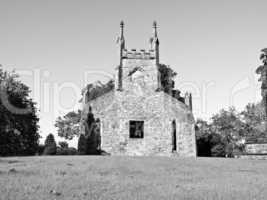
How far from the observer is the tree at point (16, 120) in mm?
35250

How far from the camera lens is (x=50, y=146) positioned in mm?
32062

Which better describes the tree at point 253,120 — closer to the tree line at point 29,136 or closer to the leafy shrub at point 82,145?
the tree line at point 29,136

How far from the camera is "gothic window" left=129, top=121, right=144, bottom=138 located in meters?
31.0

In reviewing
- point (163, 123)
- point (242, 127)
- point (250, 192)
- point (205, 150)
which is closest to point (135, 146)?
point (163, 123)

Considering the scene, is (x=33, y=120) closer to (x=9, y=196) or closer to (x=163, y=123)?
(x=163, y=123)

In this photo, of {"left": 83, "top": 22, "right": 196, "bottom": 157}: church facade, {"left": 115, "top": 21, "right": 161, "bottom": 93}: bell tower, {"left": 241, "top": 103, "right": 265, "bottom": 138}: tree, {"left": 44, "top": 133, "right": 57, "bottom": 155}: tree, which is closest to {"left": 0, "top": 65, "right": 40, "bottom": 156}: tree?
{"left": 44, "top": 133, "right": 57, "bottom": 155}: tree

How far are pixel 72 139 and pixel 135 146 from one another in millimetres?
25456

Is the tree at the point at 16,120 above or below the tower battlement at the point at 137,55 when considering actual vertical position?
below

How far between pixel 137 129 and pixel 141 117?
4.65 ft

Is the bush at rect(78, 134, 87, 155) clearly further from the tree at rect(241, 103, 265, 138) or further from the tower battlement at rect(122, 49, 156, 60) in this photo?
the tree at rect(241, 103, 265, 138)

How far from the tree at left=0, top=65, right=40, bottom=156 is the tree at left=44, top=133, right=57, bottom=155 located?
13.9ft

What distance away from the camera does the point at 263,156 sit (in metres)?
20.8

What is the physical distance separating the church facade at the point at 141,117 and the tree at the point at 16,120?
965cm

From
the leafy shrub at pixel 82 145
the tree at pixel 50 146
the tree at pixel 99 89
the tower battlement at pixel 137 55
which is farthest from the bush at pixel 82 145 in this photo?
the tree at pixel 99 89
